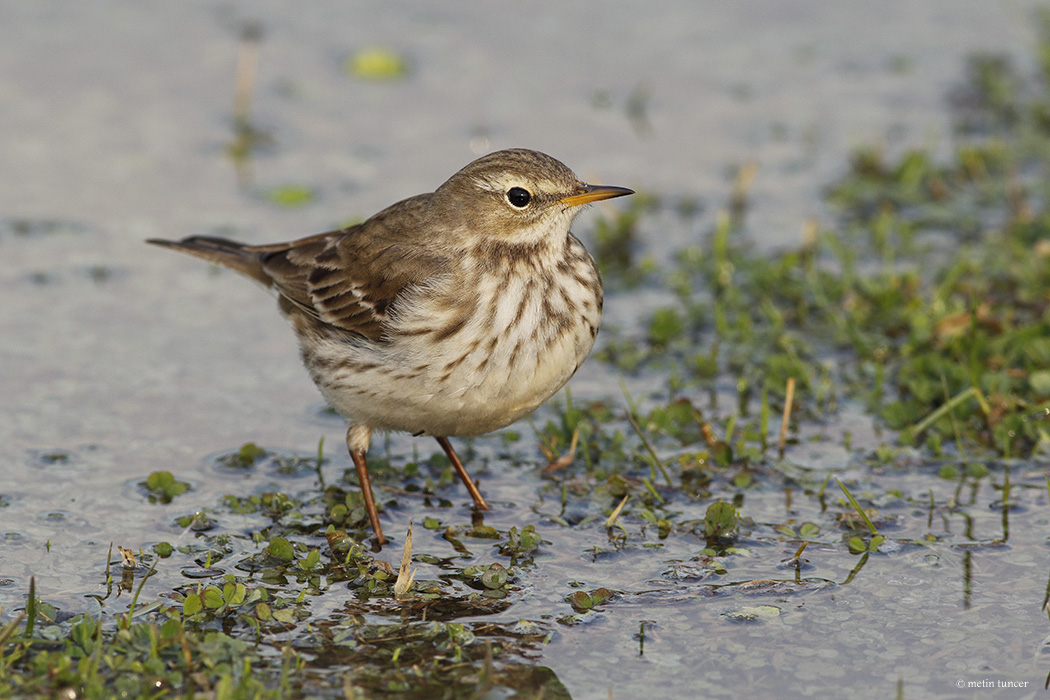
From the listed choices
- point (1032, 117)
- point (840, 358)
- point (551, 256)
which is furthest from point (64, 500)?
point (1032, 117)

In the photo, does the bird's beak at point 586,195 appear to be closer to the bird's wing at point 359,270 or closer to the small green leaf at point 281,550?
the bird's wing at point 359,270

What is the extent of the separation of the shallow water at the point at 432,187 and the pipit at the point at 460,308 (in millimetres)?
652

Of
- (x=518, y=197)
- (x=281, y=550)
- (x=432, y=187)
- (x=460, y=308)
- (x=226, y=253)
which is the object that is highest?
(x=432, y=187)

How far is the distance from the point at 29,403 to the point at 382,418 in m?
2.32

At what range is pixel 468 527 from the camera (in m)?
6.65

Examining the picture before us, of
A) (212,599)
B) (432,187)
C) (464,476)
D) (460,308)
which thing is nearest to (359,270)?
(460,308)

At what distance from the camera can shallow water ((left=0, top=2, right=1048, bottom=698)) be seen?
572 centimetres

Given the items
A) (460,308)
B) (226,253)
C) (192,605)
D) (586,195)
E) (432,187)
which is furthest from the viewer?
(432,187)

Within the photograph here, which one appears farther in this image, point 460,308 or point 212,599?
point 460,308

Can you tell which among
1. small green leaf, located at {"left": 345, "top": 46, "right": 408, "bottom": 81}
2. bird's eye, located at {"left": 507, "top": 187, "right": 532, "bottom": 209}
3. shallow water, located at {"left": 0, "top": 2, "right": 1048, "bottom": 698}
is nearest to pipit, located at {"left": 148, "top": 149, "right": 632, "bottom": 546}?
bird's eye, located at {"left": 507, "top": 187, "right": 532, "bottom": 209}

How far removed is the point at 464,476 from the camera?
6.92 metres

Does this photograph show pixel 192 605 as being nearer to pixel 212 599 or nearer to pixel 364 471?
pixel 212 599

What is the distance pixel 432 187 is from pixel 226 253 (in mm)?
2595

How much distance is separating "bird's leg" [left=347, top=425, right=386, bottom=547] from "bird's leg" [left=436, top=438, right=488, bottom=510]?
411 mm
